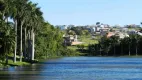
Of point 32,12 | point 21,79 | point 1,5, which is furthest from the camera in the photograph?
point 32,12

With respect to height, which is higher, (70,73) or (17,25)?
(17,25)

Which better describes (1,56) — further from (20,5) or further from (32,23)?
(32,23)

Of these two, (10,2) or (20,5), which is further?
(20,5)

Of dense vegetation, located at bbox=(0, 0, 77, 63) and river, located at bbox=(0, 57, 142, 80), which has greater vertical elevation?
dense vegetation, located at bbox=(0, 0, 77, 63)

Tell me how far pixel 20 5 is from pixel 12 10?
44.6 feet

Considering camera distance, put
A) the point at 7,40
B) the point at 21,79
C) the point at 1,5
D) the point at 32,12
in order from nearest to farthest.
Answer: the point at 21,79
the point at 7,40
the point at 1,5
the point at 32,12

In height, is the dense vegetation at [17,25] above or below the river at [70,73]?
above

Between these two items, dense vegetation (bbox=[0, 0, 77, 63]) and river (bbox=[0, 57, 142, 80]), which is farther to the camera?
dense vegetation (bbox=[0, 0, 77, 63])

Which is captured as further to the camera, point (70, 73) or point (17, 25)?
point (17, 25)

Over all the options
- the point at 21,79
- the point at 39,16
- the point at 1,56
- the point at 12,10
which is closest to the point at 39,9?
the point at 39,16

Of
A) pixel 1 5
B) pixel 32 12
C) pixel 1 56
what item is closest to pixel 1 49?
pixel 1 56

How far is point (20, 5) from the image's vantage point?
11725 centimetres

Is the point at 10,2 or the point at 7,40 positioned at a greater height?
→ the point at 10,2

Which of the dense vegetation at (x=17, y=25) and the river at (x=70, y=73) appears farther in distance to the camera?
the dense vegetation at (x=17, y=25)
